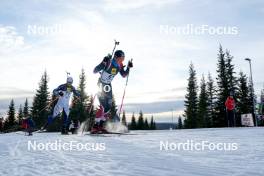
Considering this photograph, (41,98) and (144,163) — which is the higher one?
(41,98)

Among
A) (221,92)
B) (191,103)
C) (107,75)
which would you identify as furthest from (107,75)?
(191,103)

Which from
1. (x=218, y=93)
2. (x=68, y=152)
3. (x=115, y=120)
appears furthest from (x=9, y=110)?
(x=68, y=152)

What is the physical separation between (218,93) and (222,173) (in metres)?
44.2

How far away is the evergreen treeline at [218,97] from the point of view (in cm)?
4509

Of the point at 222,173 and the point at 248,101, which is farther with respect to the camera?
the point at 248,101

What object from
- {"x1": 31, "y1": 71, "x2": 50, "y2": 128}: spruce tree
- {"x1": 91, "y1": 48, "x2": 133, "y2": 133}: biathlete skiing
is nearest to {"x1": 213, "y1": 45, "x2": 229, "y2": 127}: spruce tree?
{"x1": 31, "y1": 71, "x2": 50, "y2": 128}: spruce tree

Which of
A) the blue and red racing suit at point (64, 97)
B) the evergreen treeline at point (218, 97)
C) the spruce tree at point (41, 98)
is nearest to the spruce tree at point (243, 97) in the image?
the evergreen treeline at point (218, 97)

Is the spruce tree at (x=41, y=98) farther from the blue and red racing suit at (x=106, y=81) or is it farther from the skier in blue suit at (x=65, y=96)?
the blue and red racing suit at (x=106, y=81)

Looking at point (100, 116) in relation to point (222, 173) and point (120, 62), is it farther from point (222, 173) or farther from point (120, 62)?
point (222, 173)

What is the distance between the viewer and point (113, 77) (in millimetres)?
13367

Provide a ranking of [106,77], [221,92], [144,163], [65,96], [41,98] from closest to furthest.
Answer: [144,163] < [106,77] < [65,96] < [221,92] < [41,98]

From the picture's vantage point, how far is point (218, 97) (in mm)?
46500

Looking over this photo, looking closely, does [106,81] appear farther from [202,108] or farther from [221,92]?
[202,108]

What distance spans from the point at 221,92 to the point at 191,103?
814 centimetres
